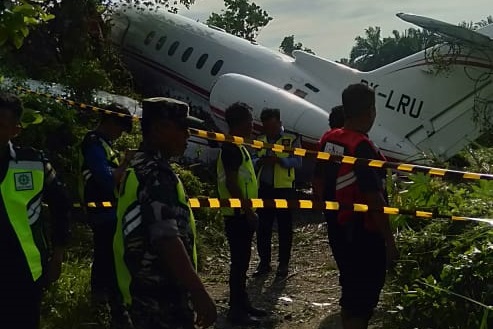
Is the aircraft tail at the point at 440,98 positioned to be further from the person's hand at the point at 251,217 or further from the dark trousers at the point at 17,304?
the dark trousers at the point at 17,304

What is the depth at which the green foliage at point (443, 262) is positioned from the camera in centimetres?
430

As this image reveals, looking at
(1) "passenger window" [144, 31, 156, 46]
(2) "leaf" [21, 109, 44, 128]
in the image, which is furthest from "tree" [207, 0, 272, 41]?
(2) "leaf" [21, 109, 44, 128]

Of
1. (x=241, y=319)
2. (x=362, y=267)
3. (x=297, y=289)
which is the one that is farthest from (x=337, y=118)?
(x=362, y=267)

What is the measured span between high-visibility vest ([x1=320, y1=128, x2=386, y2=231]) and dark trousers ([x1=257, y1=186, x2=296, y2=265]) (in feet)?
9.31

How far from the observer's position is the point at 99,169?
4922 millimetres

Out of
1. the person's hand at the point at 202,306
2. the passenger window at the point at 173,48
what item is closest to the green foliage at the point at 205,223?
the person's hand at the point at 202,306

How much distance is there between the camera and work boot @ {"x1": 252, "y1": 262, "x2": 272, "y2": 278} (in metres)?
7.05

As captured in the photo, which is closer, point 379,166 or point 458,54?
point 379,166

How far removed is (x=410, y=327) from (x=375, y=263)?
2.83 ft

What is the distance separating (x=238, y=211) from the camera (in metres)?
5.48

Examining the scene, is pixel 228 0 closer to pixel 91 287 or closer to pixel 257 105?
pixel 257 105

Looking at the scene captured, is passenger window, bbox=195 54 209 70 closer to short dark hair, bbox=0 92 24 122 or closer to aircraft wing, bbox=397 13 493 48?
aircraft wing, bbox=397 13 493 48

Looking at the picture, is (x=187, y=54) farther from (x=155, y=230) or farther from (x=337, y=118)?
(x=155, y=230)

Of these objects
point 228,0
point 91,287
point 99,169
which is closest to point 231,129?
point 99,169
